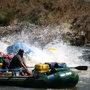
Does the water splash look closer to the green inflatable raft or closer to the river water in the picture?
the river water

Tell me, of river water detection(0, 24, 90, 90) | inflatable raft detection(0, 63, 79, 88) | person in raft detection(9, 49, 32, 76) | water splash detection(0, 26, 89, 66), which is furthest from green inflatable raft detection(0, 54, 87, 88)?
water splash detection(0, 26, 89, 66)

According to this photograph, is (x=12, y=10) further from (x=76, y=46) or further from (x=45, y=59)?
(x=45, y=59)

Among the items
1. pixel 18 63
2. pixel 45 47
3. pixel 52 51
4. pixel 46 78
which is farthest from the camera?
pixel 45 47

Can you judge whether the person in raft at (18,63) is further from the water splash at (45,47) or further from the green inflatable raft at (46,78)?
the water splash at (45,47)

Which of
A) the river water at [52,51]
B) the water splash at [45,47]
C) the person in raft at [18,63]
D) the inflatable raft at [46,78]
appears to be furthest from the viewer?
the water splash at [45,47]

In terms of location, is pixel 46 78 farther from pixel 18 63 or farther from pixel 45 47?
pixel 45 47

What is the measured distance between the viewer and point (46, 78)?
13.5m

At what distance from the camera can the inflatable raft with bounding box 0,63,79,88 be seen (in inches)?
532

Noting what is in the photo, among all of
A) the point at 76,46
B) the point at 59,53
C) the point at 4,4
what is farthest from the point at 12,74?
the point at 4,4

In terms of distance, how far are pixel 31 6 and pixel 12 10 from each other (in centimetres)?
172

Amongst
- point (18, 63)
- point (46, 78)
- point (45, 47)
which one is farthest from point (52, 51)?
point (46, 78)

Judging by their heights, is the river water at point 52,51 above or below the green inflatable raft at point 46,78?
above

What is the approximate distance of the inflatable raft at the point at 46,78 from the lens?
13.5 metres

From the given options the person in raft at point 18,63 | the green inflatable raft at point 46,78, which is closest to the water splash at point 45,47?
the person in raft at point 18,63
